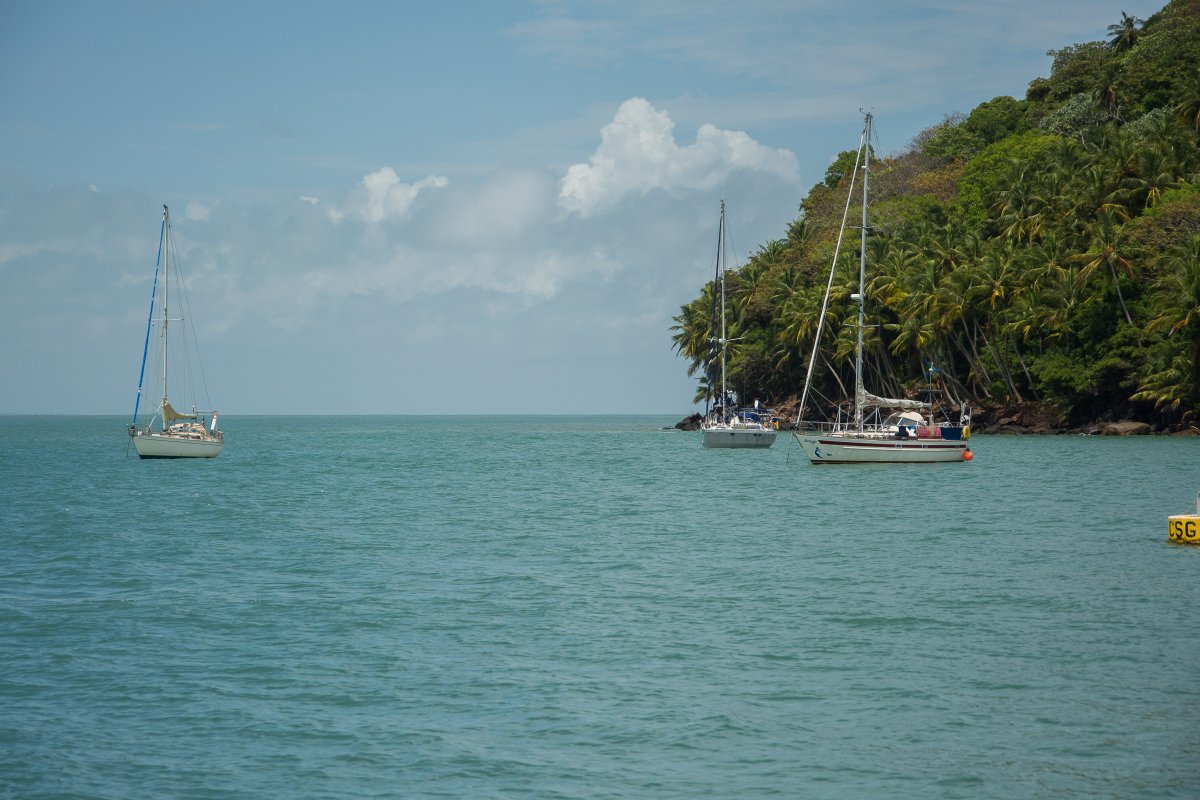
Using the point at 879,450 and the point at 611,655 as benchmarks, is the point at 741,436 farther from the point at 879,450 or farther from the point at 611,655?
the point at 611,655

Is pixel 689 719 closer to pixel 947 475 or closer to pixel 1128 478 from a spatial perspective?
pixel 1128 478

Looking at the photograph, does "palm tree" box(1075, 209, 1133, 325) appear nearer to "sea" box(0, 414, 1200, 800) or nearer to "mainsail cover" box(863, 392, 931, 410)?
"mainsail cover" box(863, 392, 931, 410)

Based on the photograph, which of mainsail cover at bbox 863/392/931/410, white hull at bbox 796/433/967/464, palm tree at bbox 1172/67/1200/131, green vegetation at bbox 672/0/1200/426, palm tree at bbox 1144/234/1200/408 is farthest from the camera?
palm tree at bbox 1172/67/1200/131

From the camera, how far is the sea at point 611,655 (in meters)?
12.3

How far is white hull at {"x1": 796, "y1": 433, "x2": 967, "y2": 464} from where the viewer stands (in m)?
52.6

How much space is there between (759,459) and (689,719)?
53.4 meters

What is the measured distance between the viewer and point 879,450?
52.7 meters

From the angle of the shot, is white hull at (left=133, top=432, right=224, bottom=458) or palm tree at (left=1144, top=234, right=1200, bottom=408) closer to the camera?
palm tree at (left=1144, top=234, right=1200, bottom=408)

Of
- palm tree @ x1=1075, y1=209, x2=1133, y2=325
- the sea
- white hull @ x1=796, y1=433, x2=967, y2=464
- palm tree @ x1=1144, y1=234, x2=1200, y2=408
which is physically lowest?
the sea

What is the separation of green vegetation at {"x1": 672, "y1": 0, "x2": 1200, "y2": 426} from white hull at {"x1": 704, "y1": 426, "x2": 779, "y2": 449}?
51.5 ft

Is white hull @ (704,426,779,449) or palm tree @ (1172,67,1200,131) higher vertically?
palm tree @ (1172,67,1200,131)

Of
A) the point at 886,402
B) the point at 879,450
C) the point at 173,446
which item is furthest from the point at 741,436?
the point at 173,446

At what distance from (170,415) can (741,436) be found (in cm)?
3477

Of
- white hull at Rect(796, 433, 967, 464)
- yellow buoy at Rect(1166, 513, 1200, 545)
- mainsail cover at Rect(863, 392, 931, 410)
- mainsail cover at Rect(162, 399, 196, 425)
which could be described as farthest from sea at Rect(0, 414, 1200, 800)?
mainsail cover at Rect(162, 399, 196, 425)
